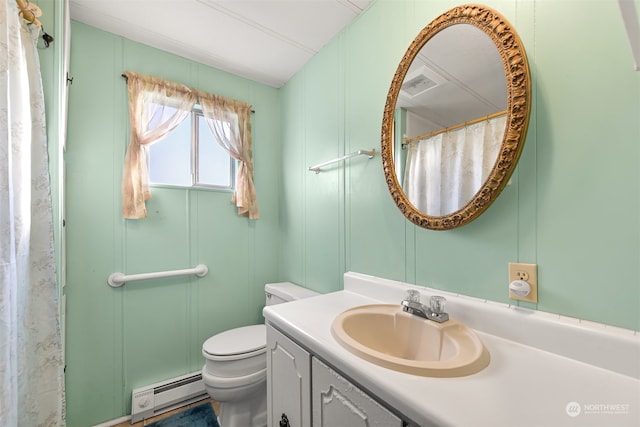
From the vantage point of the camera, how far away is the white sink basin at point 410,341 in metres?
0.61

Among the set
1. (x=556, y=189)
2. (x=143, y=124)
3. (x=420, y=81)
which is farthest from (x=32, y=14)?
(x=556, y=189)

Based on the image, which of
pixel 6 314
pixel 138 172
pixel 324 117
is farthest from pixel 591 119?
pixel 138 172

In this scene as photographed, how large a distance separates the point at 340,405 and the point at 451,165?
2.91ft

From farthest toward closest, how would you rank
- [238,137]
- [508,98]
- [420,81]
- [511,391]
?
[238,137] < [420,81] < [508,98] < [511,391]

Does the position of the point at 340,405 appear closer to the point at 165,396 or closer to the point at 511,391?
the point at 511,391

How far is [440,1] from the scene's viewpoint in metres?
1.01

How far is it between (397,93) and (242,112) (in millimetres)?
1281

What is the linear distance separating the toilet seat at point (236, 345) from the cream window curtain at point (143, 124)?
0.90 m

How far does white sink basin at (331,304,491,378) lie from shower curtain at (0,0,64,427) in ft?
2.97

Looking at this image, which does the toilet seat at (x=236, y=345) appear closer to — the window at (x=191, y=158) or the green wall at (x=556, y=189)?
the green wall at (x=556, y=189)

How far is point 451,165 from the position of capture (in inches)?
38.1

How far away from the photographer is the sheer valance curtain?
1.56 m

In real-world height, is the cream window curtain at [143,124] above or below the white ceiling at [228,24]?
below

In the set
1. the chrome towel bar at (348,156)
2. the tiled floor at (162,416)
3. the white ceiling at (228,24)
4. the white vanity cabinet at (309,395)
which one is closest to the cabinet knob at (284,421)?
the white vanity cabinet at (309,395)
